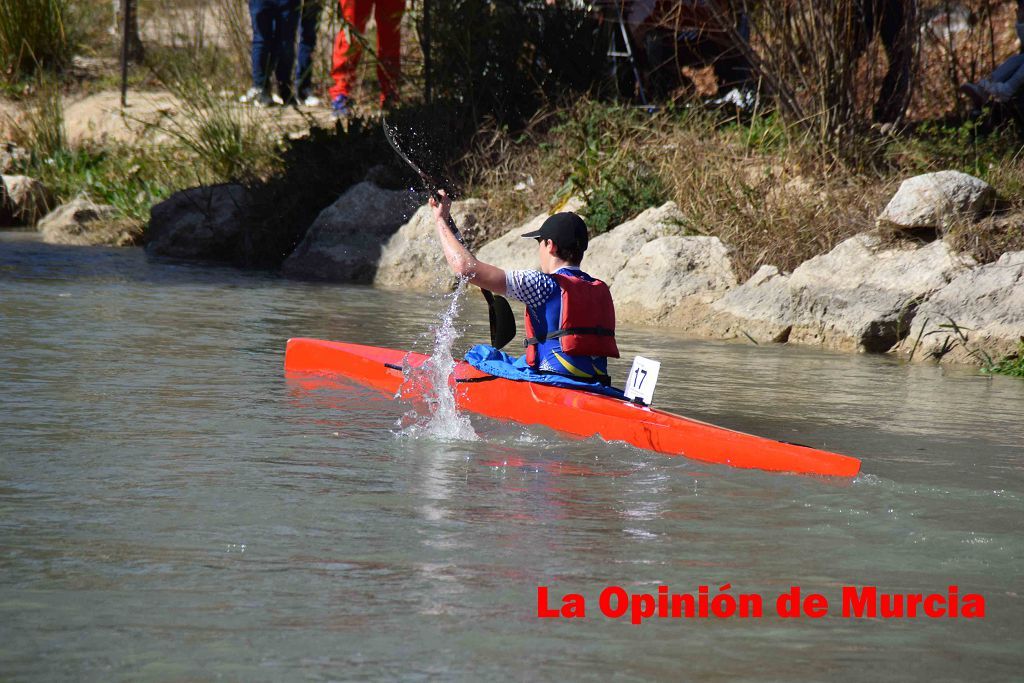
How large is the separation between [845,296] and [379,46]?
646cm

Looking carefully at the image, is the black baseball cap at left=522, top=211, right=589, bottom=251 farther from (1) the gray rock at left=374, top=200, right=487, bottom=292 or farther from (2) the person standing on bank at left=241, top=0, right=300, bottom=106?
(2) the person standing on bank at left=241, top=0, right=300, bottom=106

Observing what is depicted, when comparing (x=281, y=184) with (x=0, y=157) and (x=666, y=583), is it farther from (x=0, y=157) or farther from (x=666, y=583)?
(x=666, y=583)

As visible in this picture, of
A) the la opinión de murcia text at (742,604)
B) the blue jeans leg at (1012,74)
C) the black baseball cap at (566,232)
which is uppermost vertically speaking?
the blue jeans leg at (1012,74)

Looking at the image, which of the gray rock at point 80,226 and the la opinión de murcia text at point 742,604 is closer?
the la opinión de murcia text at point 742,604

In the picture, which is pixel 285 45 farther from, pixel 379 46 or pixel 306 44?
pixel 379 46

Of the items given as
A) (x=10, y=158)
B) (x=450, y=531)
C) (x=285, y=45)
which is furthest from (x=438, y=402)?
(x=10, y=158)

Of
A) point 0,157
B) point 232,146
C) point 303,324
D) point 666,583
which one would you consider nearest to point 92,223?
point 232,146

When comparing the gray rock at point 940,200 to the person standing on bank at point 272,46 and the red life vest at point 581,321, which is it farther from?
the person standing on bank at point 272,46

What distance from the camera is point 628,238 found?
1080 centimetres

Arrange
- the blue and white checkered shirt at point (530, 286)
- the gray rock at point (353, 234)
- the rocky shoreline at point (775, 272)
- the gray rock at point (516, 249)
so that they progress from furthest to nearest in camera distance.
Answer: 1. the gray rock at point (353, 234)
2. the gray rock at point (516, 249)
3. the rocky shoreline at point (775, 272)
4. the blue and white checkered shirt at point (530, 286)

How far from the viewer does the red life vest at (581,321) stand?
596 cm

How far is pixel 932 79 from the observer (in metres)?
12.3

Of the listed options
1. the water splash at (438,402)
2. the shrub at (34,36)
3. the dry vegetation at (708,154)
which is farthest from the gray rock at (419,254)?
the shrub at (34,36)

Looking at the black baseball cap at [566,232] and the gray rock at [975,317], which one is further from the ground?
the black baseball cap at [566,232]
